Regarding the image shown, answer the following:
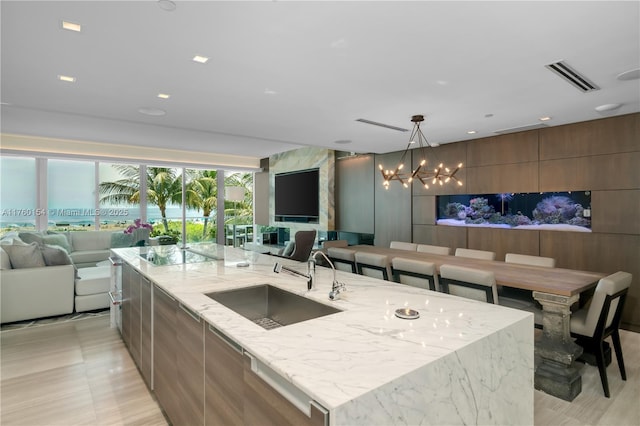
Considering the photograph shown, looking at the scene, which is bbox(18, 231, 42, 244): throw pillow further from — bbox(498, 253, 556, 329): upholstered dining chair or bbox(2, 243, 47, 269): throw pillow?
bbox(498, 253, 556, 329): upholstered dining chair

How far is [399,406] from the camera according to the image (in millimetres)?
1003

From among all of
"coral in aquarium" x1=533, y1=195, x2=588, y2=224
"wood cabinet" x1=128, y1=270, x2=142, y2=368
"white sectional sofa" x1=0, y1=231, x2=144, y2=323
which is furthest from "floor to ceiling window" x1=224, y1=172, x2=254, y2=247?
"coral in aquarium" x1=533, y1=195, x2=588, y2=224

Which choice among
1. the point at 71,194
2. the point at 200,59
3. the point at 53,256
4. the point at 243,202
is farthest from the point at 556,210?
→ the point at 71,194

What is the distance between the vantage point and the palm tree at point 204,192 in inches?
333

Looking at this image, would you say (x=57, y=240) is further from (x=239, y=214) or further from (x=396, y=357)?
(x=396, y=357)

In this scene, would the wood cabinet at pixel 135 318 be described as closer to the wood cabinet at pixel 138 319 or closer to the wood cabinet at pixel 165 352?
the wood cabinet at pixel 138 319

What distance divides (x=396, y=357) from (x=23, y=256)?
4.81 meters

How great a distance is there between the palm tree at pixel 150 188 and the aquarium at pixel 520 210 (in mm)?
6141

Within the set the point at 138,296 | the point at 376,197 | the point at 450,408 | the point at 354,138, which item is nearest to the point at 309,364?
the point at 450,408

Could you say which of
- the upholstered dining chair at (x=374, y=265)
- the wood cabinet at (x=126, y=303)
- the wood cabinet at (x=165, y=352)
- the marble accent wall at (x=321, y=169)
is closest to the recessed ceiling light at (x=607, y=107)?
the upholstered dining chair at (x=374, y=265)

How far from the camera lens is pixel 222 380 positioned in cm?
144

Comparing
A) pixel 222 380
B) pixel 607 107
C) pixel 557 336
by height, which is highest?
pixel 607 107

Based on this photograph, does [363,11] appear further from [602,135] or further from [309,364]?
[602,135]

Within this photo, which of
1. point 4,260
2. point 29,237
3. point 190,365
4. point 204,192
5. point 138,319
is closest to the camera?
point 190,365
